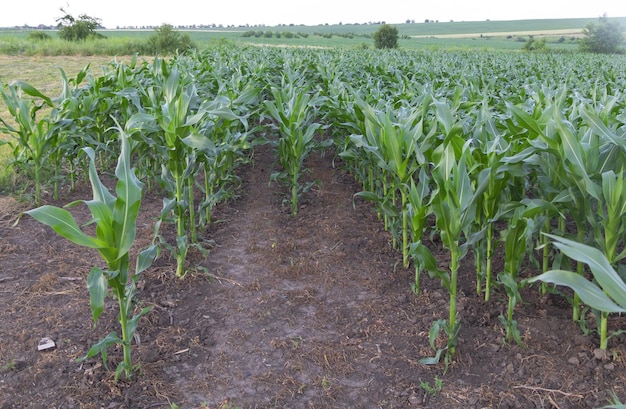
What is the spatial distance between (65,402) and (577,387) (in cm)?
266

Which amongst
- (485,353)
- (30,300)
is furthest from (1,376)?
(485,353)

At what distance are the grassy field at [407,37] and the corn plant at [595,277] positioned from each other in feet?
110

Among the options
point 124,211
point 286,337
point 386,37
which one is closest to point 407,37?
point 386,37

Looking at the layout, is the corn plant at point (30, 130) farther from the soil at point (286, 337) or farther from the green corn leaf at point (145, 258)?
the green corn leaf at point (145, 258)

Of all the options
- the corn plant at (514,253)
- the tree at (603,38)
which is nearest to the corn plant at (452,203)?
the corn plant at (514,253)

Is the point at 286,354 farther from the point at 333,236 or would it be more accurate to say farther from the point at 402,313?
the point at 333,236

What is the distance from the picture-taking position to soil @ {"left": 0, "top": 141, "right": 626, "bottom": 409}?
2.84 meters

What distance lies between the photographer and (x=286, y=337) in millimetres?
3453

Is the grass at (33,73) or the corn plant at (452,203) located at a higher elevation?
the grass at (33,73)

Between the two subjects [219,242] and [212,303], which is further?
[219,242]

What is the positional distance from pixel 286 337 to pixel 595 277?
2.21 metres

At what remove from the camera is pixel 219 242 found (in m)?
5.00

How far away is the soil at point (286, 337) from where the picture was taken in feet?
9.33

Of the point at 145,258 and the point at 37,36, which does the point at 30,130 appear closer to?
the point at 145,258
